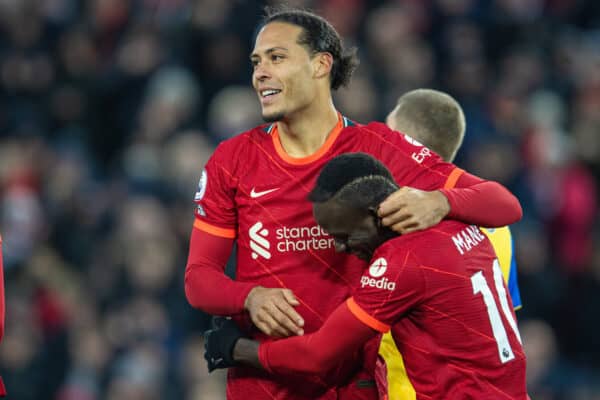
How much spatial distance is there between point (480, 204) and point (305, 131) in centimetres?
73

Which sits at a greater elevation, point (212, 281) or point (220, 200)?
point (220, 200)

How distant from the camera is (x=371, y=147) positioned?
4.36 metres

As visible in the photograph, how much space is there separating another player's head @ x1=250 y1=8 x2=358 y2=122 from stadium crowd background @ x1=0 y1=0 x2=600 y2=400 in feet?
12.7

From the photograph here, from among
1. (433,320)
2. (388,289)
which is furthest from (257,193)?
(433,320)

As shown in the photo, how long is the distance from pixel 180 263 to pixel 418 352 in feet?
15.5

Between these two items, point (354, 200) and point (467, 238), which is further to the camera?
point (467, 238)

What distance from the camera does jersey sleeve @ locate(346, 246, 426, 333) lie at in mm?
3809

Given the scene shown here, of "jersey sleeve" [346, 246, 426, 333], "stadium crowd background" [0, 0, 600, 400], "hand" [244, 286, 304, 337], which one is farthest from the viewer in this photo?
"stadium crowd background" [0, 0, 600, 400]

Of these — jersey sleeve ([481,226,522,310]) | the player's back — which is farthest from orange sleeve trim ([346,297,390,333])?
jersey sleeve ([481,226,522,310])

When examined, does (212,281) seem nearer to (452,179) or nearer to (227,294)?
(227,294)

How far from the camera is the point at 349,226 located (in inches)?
155

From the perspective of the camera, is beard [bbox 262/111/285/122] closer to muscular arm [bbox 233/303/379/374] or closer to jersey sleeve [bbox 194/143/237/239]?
jersey sleeve [bbox 194/143/237/239]

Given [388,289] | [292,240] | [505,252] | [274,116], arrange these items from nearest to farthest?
[388,289] → [292,240] → [274,116] → [505,252]

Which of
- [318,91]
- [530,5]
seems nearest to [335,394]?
[318,91]
